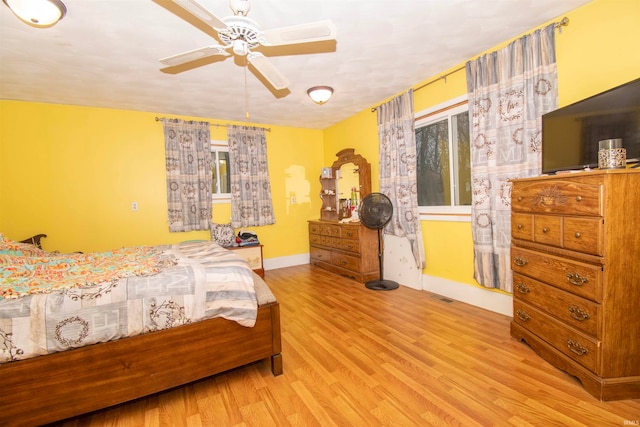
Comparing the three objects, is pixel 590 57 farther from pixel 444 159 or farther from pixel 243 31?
pixel 243 31

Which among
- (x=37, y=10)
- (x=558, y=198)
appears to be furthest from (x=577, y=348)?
(x=37, y=10)

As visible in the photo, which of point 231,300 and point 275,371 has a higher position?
point 231,300

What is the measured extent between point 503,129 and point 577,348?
1786 mm

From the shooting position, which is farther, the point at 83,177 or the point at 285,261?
the point at 285,261

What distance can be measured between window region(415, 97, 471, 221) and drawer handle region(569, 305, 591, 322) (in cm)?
142

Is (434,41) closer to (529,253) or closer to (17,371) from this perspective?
(529,253)

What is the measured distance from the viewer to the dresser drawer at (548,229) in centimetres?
175

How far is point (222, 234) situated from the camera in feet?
14.2

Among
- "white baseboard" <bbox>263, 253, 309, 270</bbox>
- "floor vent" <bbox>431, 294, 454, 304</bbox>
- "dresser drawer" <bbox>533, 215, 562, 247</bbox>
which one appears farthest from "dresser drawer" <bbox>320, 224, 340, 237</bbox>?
"dresser drawer" <bbox>533, 215, 562, 247</bbox>

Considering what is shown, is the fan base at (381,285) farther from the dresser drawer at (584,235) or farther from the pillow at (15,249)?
the pillow at (15,249)

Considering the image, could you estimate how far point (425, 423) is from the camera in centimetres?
143

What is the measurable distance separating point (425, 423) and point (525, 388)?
2.35 feet

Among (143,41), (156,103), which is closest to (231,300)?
(143,41)

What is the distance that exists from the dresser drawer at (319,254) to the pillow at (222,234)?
4.75ft
